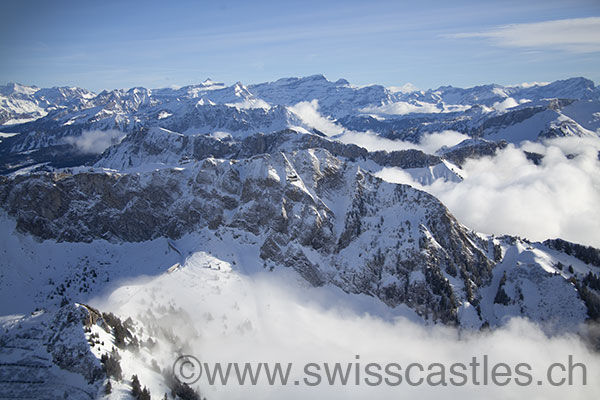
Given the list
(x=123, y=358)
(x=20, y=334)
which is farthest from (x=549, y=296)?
(x=20, y=334)

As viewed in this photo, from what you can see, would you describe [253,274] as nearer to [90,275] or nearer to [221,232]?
[221,232]

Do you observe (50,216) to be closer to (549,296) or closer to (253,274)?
(253,274)

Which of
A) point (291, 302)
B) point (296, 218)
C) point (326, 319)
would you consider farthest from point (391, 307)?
point (296, 218)

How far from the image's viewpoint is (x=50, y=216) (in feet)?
606

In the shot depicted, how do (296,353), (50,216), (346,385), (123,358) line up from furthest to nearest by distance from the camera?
(50,216), (296,353), (346,385), (123,358)

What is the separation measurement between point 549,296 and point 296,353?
4413 inches

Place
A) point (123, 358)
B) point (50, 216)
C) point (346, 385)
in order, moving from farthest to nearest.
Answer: point (50, 216)
point (346, 385)
point (123, 358)

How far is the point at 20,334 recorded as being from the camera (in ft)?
343

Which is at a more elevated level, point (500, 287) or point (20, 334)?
point (20, 334)

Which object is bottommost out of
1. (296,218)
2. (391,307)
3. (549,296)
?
(391,307)

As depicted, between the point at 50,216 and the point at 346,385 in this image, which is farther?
the point at 50,216

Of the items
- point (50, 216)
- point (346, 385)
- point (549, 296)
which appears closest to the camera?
point (346, 385)

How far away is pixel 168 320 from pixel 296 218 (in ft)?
261

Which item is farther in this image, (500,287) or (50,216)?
(50,216)
